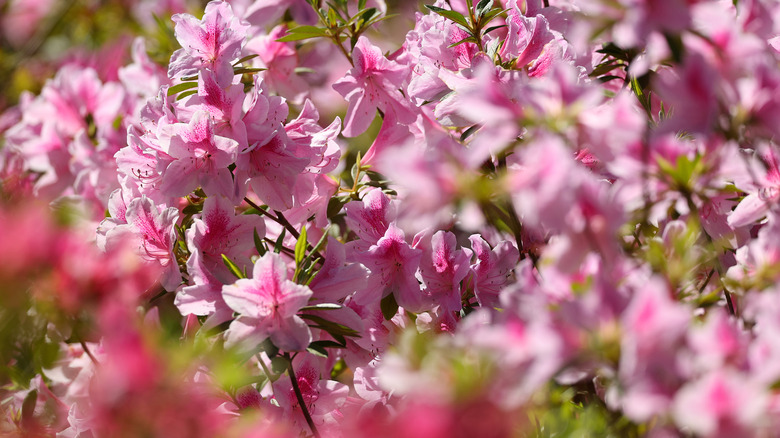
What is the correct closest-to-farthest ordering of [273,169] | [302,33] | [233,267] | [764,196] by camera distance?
[764,196]
[233,267]
[273,169]
[302,33]

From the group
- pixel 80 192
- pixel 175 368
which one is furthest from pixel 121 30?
pixel 175 368

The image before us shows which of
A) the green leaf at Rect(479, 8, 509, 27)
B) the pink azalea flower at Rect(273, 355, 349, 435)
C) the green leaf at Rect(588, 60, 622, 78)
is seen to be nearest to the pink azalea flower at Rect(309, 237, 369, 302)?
the pink azalea flower at Rect(273, 355, 349, 435)

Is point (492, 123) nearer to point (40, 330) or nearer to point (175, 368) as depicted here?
point (175, 368)

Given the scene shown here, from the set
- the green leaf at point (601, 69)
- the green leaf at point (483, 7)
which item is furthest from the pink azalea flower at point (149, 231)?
the green leaf at point (601, 69)

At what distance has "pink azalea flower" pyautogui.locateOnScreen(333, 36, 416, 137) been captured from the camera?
145cm

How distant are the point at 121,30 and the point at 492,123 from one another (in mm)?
2497

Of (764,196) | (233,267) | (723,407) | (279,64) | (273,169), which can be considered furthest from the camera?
(279,64)

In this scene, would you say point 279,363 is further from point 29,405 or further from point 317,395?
point 29,405

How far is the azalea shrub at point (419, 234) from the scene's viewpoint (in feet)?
2.31

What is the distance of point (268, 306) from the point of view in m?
1.12

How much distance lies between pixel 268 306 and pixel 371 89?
59 centimetres

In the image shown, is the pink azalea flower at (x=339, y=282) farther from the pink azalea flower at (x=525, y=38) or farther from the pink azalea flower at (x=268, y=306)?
the pink azalea flower at (x=525, y=38)

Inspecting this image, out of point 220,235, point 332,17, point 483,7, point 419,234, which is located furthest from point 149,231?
point 483,7

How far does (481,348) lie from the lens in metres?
0.73
